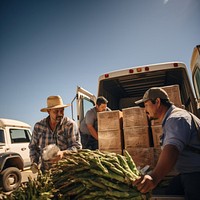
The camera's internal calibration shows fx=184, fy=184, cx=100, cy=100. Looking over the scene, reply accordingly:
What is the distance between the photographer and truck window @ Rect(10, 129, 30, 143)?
9602 millimetres

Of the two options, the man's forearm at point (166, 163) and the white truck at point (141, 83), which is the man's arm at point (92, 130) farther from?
the man's forearm at point (166, 163)

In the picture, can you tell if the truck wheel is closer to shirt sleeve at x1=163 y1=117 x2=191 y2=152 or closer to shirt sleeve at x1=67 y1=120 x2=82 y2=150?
shirt sleeve at x1=67 y1=120 x2=82 y2=150

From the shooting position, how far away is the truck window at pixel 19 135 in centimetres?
960

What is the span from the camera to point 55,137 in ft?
12.1

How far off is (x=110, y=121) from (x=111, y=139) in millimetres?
385

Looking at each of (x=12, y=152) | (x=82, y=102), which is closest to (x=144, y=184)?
(x=82, y=102)

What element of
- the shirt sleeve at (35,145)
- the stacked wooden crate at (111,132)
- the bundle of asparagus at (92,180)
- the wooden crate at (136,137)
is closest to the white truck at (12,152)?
the shirt sleeve at (35,145)

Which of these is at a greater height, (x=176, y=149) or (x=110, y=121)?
(x=110, y=121)

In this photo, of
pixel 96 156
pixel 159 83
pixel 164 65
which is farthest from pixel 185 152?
pixel 159 83

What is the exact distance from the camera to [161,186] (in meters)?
3.25

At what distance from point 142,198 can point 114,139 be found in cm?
236

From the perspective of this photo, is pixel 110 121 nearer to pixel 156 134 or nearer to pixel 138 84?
pixel 156 134

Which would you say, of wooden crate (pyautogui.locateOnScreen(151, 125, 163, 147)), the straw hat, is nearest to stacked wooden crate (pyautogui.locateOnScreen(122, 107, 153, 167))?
wooden crate (pyautogui.locateOnScreen(151, 125, 163, 147))

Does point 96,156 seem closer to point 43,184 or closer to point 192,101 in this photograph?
point 43,184
